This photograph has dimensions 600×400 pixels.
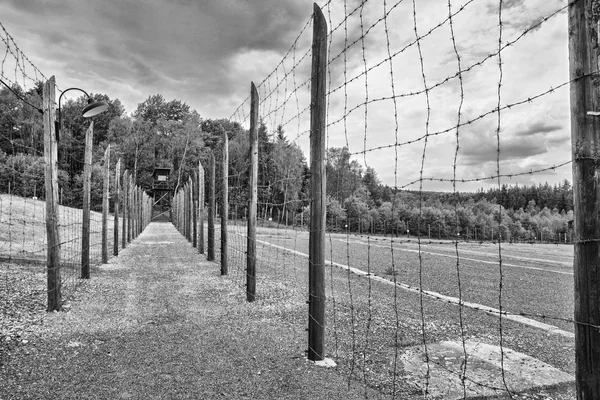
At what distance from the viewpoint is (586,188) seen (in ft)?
5.41

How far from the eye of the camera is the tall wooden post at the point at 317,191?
402 cm

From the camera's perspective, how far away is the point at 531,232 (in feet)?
130

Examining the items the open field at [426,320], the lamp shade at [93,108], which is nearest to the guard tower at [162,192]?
the open field at [426,320]

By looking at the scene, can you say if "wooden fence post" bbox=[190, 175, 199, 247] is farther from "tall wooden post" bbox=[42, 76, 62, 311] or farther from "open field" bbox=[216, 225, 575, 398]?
"tall wooden post" bbox=[42, 76, 62, 311]

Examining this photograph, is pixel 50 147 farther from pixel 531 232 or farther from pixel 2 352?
pixel 531 232

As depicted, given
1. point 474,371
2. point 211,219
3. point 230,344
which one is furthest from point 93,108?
point 474,371

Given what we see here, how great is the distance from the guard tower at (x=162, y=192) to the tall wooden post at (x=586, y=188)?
2231 inches

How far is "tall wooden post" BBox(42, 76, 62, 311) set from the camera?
5.91 meters

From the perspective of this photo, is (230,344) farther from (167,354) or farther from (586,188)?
(586,188)

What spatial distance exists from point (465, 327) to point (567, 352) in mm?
1155

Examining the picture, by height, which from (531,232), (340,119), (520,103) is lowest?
(531,232)

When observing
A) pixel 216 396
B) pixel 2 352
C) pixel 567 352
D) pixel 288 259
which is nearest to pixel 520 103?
pixel 216 396

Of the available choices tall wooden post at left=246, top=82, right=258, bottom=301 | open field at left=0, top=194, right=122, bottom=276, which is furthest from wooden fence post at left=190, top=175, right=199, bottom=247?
tall wooden post at left=246, top=82, right=258, bottom=301

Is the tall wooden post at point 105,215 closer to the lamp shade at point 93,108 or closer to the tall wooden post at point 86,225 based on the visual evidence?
the tall wooden post at point 86,225
